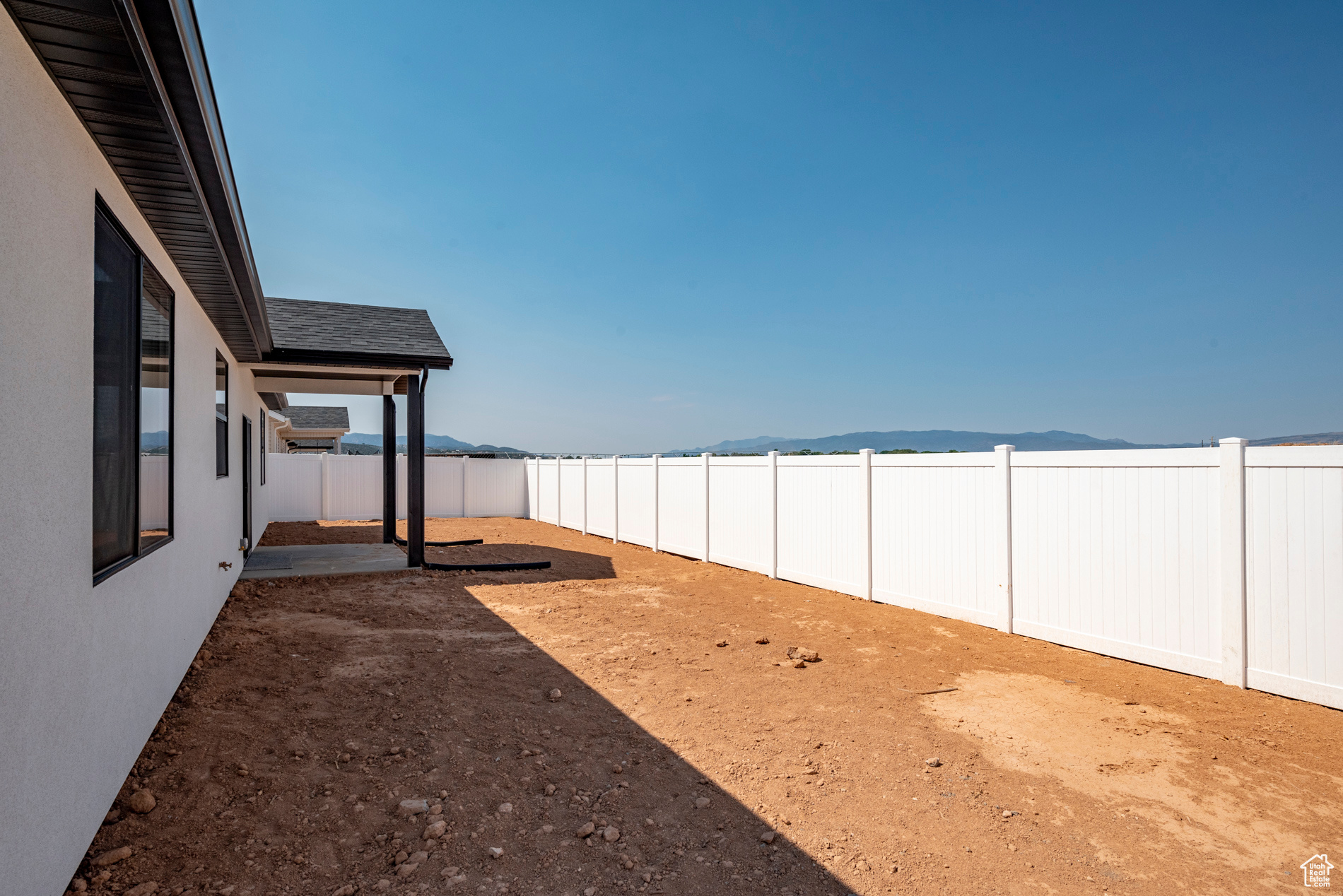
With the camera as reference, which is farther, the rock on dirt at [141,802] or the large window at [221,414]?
the large window at [221,414]

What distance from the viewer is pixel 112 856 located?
8.04ft

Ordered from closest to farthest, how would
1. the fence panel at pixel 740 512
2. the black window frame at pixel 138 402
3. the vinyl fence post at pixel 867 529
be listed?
the black window frame at pixel 138 402, the vinyl fence post at pixel 867 529, the fence panel at pixel 740 512

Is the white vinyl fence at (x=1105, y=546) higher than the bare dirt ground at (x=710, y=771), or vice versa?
the white vinyl fence at (x=1105, y=546)

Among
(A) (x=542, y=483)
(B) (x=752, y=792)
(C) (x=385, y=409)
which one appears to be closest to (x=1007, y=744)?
(B) (x=752, y=792)

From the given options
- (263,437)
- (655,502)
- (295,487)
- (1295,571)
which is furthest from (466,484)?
(1295,571)

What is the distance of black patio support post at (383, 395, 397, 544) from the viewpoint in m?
12.3

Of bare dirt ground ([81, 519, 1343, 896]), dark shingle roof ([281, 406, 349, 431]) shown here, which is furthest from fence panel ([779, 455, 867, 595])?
dark shingle roof ([281, 406, 349, 431])

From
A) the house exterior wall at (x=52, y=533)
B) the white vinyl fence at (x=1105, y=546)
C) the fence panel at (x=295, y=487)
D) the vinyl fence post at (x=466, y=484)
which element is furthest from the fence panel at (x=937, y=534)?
the fence panel at (x=295, y=487)

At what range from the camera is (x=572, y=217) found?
21203 millimetres

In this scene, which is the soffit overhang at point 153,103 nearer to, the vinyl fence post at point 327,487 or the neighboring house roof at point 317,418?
the vinyl fence post at point 327,487

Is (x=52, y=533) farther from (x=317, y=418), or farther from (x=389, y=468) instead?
(x=317, y=418)

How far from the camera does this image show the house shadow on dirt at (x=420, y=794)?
2469 mm

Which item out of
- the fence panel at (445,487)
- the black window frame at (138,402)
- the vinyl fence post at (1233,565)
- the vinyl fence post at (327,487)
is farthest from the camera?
the fence panel at (445,487)

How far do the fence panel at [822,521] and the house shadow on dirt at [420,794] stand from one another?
4374mm
